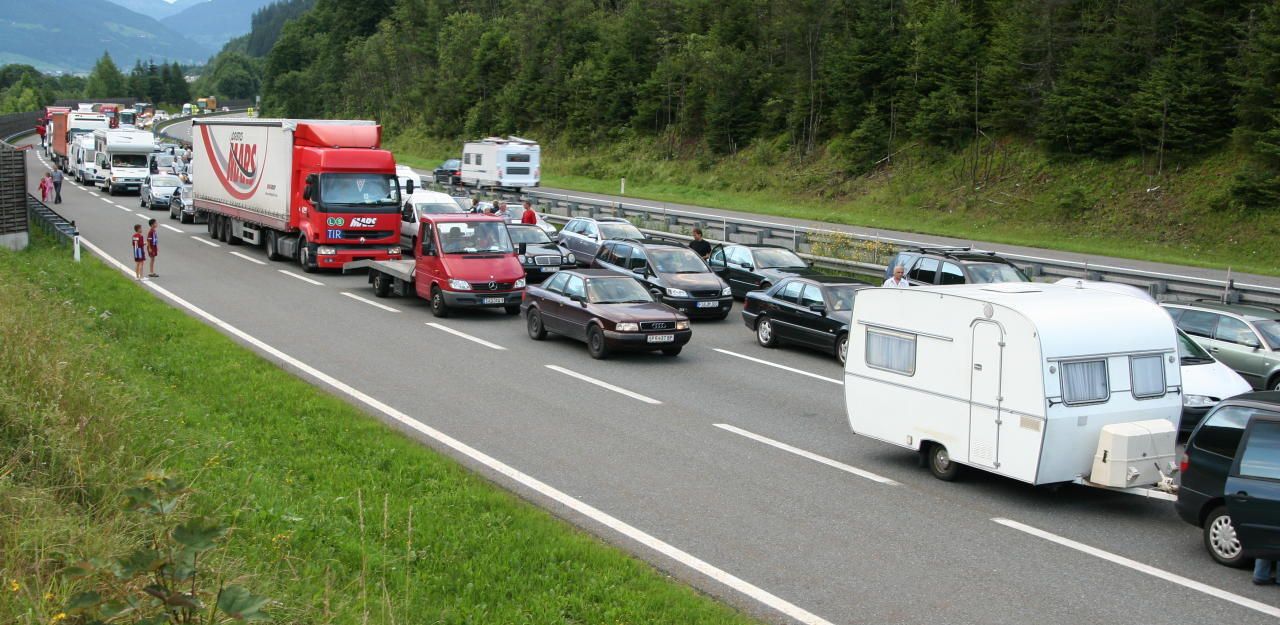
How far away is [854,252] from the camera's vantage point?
97.0 ft

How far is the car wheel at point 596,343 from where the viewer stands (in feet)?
61.8

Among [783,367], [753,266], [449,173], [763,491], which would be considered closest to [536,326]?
[783,367]

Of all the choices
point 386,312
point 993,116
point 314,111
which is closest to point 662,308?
point 386,312

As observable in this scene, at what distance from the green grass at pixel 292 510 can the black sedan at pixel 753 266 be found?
13.5 meters

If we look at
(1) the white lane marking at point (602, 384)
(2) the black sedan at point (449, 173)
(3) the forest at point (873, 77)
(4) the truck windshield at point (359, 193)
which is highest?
(3) the forest at point (873, 77)

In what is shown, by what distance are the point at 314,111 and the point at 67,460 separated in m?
129

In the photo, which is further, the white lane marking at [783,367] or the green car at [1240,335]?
the white lane marking at [783,367]

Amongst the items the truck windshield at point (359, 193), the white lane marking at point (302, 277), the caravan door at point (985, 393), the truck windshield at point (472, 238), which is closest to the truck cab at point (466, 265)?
the truck windshield at point (472, 238)

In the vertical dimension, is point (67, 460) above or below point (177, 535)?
below

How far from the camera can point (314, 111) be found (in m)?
130

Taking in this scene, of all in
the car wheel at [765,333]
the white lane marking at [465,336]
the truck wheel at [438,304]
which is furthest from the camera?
the truck wheel at [438,304]

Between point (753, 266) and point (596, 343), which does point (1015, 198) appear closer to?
point (753, 266)

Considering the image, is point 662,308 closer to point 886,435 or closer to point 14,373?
point 886,435

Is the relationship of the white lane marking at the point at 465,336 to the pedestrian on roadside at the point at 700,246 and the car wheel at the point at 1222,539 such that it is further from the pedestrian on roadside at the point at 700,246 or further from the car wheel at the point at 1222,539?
the car wheel at the point at 1222,539
